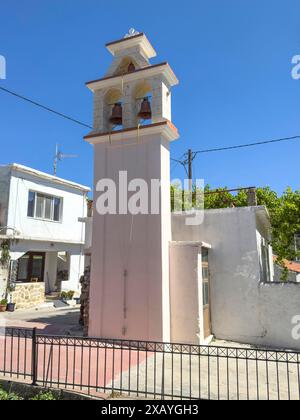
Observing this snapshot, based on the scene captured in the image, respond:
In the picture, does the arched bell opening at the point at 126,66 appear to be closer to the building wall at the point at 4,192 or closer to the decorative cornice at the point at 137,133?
the decorative cornice at the point at 137,133

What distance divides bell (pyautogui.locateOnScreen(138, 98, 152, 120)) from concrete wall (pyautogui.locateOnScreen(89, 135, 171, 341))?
2.84 ft

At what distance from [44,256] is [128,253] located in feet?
41.3

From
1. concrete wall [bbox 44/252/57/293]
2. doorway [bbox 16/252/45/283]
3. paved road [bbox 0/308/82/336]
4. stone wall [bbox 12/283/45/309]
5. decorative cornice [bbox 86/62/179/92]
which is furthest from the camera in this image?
concrete wall [bbox 44/252/57/293]

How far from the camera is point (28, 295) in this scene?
16.6 m

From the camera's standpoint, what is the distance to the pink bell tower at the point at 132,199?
29.8 feet

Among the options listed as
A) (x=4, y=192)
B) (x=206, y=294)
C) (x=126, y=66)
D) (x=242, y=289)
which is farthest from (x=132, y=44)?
(x=4, y=192)

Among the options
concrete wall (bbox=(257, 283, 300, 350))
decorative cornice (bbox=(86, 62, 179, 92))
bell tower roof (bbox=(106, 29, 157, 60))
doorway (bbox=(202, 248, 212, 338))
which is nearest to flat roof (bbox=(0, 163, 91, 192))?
decorative cornice (bbox=(86, 62, 179, 92))

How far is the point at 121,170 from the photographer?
9.97m

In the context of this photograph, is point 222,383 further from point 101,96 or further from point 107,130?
point 101,96

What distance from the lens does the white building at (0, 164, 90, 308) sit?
16.5 metres

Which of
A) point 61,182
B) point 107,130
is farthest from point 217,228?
point 61,182

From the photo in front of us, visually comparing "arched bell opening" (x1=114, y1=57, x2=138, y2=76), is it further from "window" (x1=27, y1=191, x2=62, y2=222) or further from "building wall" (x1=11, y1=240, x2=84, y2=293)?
"building wall" (x1=11, y1=240, x2=84, y2=293)
